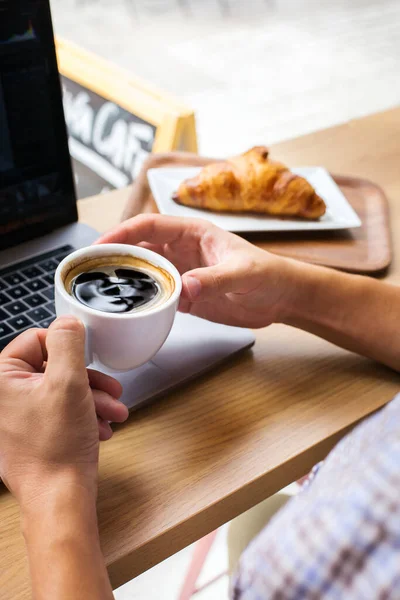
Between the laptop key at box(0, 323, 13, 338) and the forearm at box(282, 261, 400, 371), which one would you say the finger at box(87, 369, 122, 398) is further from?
the forearm at box(282, 261, 400, 371)

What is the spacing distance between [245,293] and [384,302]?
165mm

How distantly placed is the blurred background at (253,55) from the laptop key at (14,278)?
2.28 meters

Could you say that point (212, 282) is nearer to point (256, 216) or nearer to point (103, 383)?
point (103, 383)

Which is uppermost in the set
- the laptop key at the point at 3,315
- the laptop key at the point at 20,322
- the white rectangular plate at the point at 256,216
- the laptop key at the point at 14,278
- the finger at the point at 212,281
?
the finger at the point at 212,281

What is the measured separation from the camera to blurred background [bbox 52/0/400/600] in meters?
3.37

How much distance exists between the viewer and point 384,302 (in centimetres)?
73

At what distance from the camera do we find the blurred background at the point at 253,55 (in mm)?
3369

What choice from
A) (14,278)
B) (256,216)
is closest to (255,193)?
(256,216)

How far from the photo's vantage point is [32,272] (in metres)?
0.76

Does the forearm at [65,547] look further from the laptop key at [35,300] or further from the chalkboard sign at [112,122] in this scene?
the chalkboard sign at [112,122]

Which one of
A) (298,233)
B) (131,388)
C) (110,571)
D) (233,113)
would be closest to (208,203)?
(298,233)

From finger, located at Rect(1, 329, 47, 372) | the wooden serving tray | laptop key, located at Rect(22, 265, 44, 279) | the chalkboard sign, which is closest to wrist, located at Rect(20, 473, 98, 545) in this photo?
finger, located at Rect(1, 329, 47, 372)

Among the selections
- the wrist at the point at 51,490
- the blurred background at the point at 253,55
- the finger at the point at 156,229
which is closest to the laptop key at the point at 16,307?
the finger at the point at 156,229

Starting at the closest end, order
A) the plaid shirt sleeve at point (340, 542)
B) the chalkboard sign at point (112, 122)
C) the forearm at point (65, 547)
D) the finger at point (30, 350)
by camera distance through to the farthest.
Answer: the plaid shirt sleeve at point (340, 542), the forearm at point (65, 547), the finger at point (30, 350), the chalkboard sign at point (112, 122)
